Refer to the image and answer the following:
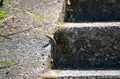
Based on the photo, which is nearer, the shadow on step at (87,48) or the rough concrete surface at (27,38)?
the rough concrete surface at (27,38)

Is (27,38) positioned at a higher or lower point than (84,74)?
higher

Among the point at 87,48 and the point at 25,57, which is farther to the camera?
the point at 87,48

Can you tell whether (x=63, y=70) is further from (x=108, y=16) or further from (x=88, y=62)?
(x=108, y=16)

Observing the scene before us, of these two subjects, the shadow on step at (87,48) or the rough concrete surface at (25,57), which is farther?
the shadow on step at (87,48)

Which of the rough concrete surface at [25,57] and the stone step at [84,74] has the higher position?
the rough concrete surface at [25,57]

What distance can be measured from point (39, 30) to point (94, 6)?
18.5 inches

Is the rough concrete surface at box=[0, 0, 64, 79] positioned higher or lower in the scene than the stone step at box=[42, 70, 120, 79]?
higher

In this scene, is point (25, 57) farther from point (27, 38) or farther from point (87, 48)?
point (87, 48)

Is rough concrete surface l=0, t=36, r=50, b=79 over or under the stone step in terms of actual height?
over

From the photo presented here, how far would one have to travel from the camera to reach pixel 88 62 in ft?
5.23

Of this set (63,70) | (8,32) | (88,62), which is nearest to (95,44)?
(88,62)

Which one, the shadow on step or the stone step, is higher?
the shadow on step

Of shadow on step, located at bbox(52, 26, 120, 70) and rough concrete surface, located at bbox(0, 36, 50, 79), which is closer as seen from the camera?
rough concrete surface, located at bbox(0, 36, 50, 79)

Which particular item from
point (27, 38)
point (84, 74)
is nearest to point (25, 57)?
point (27, 38)
